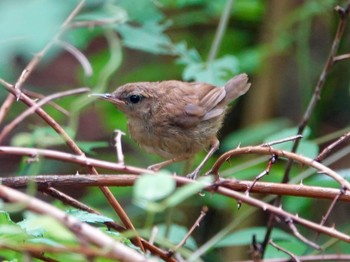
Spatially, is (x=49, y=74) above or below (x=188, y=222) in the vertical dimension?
above

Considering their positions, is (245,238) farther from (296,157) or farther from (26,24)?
(26,24)

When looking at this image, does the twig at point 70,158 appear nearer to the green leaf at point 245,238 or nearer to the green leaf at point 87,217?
the green leaf at point 87,217

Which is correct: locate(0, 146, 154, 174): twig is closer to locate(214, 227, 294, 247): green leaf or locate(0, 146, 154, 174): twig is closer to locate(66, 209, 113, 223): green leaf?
locate(66, 209, 113, 223): green leaf

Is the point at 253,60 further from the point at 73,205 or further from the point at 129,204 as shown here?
the point at 73,205

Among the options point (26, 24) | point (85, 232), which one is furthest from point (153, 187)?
point (26, 24)

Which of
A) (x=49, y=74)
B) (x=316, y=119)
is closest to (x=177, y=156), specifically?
(x=316, y=119)

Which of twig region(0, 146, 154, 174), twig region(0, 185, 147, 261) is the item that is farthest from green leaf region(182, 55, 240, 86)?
twig region(0, 185, 147, 261)

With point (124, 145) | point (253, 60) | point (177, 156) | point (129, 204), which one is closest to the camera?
point (177, 156)

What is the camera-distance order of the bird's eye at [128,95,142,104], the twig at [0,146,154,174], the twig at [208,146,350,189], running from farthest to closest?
the bird's eye at [128,95,142,104] < the twig at [208,146,350,189] < the twig at [0,146,154,174]
